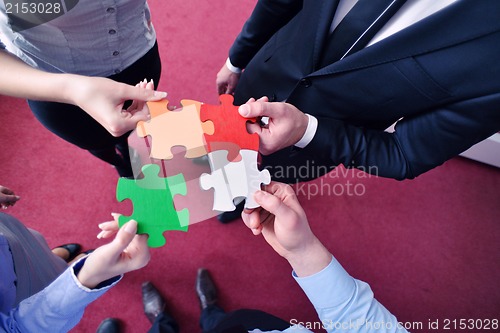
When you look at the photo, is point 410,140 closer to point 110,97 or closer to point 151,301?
point 110,97

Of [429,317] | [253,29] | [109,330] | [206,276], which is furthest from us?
[429,317]

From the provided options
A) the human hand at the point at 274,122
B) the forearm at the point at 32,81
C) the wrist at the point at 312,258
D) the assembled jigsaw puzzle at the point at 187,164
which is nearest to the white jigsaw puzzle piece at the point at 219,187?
the assembled jigsaw puzzle at the point at 187,164

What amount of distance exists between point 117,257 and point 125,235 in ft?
0.29

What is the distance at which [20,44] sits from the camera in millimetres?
689

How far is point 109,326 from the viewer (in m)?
1.26

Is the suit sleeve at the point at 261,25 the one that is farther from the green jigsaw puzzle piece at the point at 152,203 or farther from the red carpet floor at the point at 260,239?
the red carpet floor at the point at 260,239

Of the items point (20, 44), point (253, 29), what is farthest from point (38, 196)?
point (253, 29)

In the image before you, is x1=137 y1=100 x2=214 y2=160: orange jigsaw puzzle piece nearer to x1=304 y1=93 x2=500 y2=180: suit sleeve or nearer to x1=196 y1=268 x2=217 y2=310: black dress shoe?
x1=304 y1=93 x2=500 y2=180: suit sleeve

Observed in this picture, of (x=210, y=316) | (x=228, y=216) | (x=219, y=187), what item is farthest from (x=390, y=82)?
(x=210, y=316)

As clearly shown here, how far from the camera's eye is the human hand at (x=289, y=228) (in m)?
0.72

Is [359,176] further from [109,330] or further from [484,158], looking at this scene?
[109,330]

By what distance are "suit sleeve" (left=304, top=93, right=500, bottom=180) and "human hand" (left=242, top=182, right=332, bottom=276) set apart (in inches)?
6.1

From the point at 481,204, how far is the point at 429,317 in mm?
667

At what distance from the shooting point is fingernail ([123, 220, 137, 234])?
645mm
